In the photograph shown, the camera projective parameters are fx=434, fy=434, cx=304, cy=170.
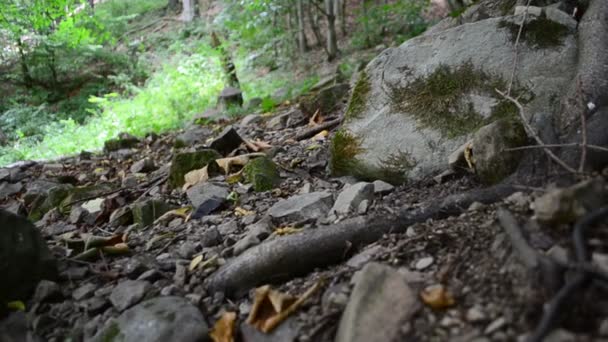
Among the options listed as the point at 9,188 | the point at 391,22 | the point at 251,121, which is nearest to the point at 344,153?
the point at 251,121

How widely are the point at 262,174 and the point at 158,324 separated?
1.65m

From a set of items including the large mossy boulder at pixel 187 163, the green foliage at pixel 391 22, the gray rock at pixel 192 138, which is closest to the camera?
the large mossy boulder at pixel 187 163

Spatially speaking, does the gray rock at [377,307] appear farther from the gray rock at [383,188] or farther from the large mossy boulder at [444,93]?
the large mossy boulder at [444,93]

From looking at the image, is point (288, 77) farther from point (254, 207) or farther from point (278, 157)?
point (254, 207)

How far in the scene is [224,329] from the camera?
64.7 inches

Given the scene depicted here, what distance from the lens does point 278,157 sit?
382 cm

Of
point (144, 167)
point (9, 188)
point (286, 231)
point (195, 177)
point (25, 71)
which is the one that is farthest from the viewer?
point (25, 71)

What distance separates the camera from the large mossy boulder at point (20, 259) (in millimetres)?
1995

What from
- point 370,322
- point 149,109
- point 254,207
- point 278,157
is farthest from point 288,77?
point 370,322

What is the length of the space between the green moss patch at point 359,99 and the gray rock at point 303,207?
0.72m

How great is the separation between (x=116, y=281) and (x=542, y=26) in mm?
2877

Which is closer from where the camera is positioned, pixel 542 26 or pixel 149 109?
pixel 542 26

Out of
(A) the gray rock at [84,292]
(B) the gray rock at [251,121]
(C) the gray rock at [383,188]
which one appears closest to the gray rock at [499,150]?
(C) the gray rock at [383,188]

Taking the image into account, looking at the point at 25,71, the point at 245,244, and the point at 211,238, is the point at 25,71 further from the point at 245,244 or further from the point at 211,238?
the point at 245,244
